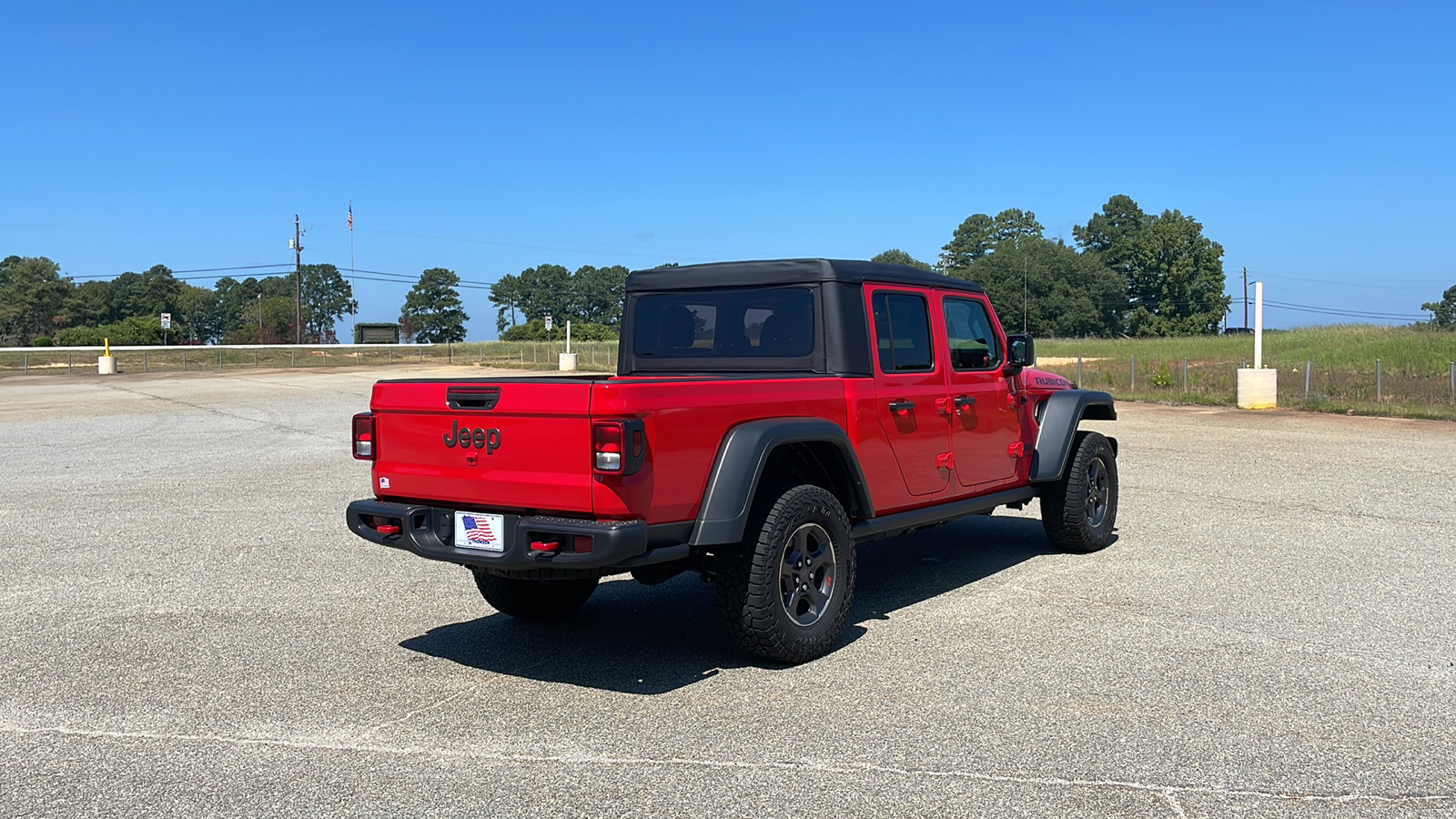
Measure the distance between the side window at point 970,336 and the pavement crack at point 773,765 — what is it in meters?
3.32

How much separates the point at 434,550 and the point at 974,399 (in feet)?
11.3

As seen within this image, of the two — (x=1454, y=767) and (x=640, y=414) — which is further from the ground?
(x=640, y=414)

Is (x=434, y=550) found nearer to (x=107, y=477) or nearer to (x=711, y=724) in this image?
(x=711, y=724)

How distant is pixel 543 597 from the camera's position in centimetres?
649

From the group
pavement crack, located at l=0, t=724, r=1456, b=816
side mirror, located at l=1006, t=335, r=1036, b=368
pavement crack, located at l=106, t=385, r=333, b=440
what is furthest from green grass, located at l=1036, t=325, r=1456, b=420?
pavement crack, located at l=0, t=724, r=1456, b=816

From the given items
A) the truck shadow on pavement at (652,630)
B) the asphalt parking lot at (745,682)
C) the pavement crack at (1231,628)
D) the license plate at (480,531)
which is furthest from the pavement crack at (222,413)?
the pavement crack at (1231,628)

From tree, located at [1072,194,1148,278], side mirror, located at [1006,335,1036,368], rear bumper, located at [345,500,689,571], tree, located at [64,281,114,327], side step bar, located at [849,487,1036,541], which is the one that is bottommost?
side step bar, located at [849,487,1036,541]

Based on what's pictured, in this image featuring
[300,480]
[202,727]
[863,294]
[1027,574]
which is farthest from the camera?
[300,480]

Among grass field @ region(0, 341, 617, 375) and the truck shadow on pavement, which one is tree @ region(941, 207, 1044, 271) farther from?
the truck shadow on pavement

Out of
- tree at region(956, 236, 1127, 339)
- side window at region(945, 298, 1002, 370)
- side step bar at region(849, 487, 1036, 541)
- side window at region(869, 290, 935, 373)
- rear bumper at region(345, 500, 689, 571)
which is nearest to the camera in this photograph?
rear bumper at region(345, 500, 689, 571)

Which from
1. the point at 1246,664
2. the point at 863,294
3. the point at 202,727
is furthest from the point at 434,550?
the point at 1246,664

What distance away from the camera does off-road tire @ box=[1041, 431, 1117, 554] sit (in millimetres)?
8133

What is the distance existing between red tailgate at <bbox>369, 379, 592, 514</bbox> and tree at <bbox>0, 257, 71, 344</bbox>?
108 metres

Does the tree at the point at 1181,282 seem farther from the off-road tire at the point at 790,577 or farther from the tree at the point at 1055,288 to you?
the off-road tire at the point at 790,577
